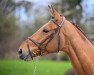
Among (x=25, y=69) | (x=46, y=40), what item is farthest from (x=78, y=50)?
(x=25, y=69)

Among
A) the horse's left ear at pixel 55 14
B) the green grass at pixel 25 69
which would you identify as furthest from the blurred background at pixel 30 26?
the horse's left ear at pixel 55 14

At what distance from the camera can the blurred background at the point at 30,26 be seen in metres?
15.3

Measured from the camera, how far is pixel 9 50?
33062 millimetres

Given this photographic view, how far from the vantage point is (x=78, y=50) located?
23.3 ft

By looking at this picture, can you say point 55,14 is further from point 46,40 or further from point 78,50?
point 78,50

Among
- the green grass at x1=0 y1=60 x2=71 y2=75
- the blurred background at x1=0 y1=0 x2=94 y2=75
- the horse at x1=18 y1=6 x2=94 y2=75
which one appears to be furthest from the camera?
the green grass at x1=0 y1=60 x2=71 y2=75

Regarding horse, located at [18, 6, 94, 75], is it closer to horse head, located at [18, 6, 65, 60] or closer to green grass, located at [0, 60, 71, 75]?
horse head, located at [18, 6, 65, 60]

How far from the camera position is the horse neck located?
7086 millimetres

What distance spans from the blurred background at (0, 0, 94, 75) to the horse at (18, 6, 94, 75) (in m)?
5.12

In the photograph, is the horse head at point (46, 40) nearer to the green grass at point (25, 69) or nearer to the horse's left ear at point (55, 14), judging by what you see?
the horse's left ear at point (55, 14)

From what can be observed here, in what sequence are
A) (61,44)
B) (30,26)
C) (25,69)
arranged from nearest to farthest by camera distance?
(61,44) → (25,69) → (30,26)

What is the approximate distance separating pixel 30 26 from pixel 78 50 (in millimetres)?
32463

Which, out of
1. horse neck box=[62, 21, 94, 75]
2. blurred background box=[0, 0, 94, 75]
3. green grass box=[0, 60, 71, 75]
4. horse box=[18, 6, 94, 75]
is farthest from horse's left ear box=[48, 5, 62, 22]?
green grass box=[0, 60, 71, 75]

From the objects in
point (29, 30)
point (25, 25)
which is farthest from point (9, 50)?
point (25, 25)
